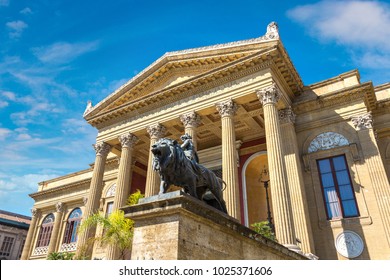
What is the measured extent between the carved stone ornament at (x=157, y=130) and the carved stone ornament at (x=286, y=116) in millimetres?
7697

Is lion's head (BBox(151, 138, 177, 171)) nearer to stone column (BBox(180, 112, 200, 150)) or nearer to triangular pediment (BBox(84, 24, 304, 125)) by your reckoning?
stone column (BBox(180, 112, 200, 150))

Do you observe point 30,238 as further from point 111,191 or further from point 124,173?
point 124,173

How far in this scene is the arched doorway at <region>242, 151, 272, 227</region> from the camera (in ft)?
74.1

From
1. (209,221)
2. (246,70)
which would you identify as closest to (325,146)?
(246,70)

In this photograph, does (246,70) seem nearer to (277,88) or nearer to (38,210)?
(277,88)

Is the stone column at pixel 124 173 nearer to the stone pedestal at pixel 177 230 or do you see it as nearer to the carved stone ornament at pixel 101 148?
the carved stone ornament at pixel 101 148

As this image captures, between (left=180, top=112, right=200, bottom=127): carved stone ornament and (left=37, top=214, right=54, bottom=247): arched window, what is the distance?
22.7 m

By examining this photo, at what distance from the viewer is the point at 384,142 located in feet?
63.4

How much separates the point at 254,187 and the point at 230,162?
8.39 m

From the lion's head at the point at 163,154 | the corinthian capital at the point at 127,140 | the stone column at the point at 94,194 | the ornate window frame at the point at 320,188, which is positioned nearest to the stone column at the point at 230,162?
the ornate window frame at the point at 320,188

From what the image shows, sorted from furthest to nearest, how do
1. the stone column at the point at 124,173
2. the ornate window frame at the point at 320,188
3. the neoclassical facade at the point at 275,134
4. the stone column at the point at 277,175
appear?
1. the stone column at the point at 124,173
2. the ornate window frame at the point at 320,188
3. the neoclassical facade at the point at 275,134
4. the stone column at the point at 277,175

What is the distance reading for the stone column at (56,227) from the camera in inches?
1228

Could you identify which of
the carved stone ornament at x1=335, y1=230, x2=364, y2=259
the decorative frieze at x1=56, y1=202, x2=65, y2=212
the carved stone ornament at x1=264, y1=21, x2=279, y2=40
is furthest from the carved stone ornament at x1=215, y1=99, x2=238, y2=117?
the decorative frieze at x1=56, y1=202, x2=65, y2=212

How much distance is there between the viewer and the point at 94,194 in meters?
21.5
